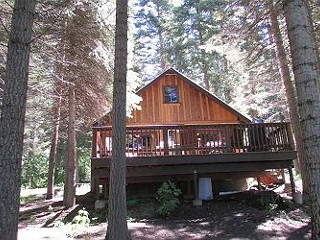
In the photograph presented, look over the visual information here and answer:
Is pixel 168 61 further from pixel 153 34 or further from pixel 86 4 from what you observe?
pixel 86 4

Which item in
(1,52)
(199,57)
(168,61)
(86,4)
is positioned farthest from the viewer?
(168,61)

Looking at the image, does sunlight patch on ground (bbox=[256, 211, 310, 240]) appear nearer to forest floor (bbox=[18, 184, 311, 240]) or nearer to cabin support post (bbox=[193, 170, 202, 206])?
forest floor (bbox=[18, 184, 311, 240])

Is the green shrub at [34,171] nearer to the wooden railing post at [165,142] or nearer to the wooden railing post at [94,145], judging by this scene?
the wooden railing post at [94,145]

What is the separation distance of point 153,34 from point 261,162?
21106 mm

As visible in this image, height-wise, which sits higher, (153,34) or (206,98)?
(153,34)

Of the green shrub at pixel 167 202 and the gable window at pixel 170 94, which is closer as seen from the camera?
the green shrub at pixel 167 202

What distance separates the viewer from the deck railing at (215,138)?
11.7 m

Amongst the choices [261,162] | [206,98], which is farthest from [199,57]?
[261,162]

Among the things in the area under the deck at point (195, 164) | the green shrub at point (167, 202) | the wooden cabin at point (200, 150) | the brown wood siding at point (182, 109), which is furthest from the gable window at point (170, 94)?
the green shrub at point (167, 202)

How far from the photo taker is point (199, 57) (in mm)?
26000

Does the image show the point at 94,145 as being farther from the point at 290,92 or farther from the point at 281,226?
the point at 290,92

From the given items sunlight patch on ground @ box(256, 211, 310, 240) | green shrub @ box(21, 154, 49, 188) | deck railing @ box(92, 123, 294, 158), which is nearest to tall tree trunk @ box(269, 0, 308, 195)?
deck railing @ box(92, 123, 294, 158)

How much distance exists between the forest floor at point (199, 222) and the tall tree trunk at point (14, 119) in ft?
11.9

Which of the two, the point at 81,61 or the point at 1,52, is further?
the point at 81,61
